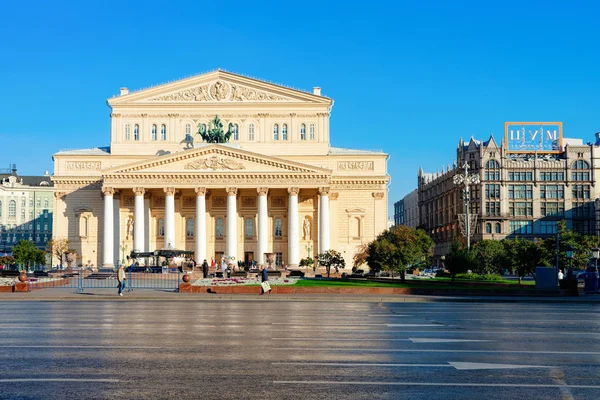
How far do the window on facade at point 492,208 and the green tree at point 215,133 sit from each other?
43.4m

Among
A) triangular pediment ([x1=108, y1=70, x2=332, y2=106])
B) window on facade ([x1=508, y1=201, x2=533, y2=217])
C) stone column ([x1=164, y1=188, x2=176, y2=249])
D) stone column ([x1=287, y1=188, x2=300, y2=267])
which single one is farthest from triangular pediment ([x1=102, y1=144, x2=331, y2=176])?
window on facade ([x1=508, y1=201, x2=533, y2=217])

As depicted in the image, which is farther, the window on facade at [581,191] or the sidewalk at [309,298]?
the window on facade at [581,191]

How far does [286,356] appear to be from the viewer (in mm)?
16109

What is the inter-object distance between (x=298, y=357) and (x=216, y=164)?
76.7 m

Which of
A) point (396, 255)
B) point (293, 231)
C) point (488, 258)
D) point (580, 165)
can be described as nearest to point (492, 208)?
point (580, 165)

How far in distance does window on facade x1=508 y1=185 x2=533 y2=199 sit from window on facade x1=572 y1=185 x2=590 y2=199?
636cm

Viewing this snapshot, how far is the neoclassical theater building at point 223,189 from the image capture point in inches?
3814

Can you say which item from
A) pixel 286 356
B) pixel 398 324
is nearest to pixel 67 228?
pixel 398 324

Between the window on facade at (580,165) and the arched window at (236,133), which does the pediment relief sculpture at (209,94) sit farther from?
the window on facade at (580,165)

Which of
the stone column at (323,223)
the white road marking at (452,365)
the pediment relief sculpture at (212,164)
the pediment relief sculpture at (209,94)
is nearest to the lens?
the white road marking at (452,365)

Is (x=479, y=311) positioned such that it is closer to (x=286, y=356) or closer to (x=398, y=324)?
(x=398, y=324)

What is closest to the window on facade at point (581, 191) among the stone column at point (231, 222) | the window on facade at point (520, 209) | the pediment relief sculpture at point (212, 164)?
the window on facade at point (520, 209)

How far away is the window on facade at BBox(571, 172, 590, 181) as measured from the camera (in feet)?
394

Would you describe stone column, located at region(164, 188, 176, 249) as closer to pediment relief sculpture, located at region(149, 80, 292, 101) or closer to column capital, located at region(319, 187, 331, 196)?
pediment relief sculpture, located at region(149, 80, 292, 101)
